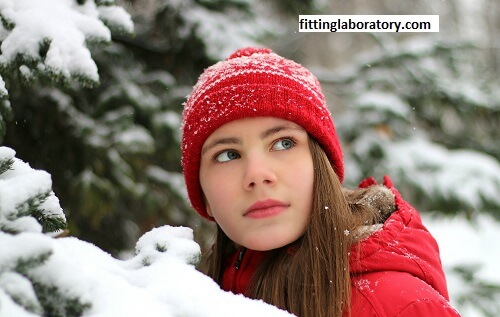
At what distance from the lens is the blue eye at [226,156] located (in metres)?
1.70

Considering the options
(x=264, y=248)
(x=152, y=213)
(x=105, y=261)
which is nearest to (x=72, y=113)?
(x=152, y=213)

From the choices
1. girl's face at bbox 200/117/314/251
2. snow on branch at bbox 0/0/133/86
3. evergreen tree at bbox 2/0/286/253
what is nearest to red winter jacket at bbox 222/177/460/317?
girl's face at bbox 200/117/314/251

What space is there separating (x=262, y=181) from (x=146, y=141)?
4.46 feet

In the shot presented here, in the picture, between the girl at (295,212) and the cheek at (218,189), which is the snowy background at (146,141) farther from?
the girl at (295,212)

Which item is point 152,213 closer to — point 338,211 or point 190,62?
point 190,62

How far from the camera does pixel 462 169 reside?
442cm

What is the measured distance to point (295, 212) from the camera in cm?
165

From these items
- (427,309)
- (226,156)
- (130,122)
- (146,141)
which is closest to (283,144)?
(226,156)

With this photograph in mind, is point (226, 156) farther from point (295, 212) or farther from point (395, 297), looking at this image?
point (395, 297)

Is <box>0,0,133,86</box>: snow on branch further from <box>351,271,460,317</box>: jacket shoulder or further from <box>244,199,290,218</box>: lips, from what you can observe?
<box>351,271,460,317</box>: jacket shoulder

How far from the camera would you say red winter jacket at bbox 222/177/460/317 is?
57.5 inches

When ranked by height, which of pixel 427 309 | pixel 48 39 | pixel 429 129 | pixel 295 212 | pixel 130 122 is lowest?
pixel 427 309

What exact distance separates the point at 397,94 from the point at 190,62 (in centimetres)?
202

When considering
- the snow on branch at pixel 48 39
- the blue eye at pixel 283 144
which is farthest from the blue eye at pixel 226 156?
the snow on branch at pixel 48 39
